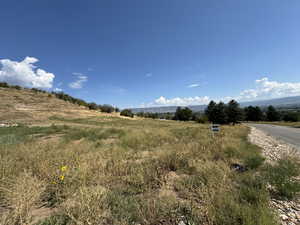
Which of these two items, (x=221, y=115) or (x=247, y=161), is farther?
(x=221, y=115)

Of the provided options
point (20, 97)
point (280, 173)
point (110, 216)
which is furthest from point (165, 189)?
point (20, 97)

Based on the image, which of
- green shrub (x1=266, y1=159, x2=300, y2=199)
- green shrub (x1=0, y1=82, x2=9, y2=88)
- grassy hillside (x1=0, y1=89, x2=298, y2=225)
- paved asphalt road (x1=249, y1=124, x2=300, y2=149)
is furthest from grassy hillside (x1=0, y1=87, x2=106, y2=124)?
paved asphalt road (x1=249, y1=124, x2=300, y2=149)

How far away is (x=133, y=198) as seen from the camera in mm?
2510

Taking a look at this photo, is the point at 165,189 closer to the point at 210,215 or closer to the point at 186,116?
the point at 210,215

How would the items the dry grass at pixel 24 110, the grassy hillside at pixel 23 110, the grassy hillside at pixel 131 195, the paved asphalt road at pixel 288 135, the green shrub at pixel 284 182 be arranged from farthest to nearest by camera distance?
1. the grassy hillside at pixel 23 110
2. the dry grass at pixel 24 110
3. the paved asphalt road at pixel 288 135
4. the green shrub at pixel 284 182
5. the grassy hillside at pixel 131 195

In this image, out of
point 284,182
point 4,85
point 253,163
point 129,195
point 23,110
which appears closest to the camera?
point 129,195

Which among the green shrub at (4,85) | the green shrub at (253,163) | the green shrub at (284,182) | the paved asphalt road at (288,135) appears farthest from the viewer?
the green shrub at (4,85)

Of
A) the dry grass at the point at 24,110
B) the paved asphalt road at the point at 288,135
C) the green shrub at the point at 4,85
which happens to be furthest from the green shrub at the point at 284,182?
the green shrub at the point at 4,85

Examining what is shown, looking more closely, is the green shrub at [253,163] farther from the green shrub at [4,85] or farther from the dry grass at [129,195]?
the green shrub at [4,85]

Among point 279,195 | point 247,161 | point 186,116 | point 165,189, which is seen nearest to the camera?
point 279,195

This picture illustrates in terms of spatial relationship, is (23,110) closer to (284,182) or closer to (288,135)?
(284,182)

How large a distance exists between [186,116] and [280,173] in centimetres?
5856

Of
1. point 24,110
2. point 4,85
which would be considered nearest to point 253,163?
point 24,110

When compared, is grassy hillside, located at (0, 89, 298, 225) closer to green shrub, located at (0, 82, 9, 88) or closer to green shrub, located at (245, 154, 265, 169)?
green shrub, located at (245, 154, 265, 169)
